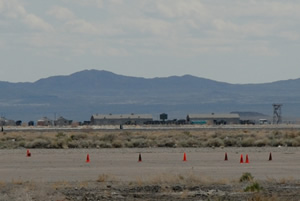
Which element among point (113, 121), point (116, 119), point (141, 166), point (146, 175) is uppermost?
point (116, 119)

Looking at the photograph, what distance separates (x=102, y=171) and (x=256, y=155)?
13023 mm

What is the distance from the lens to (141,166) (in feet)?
113

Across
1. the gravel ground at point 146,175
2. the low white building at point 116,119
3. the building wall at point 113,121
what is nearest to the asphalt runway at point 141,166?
the gravel ground at point 146,175

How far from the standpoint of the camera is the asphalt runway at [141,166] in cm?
2959

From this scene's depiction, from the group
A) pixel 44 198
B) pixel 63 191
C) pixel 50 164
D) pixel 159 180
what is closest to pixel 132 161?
pixel 50 164

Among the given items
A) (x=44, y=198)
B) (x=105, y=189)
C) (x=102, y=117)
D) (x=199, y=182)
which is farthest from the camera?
(x=102, y=117)

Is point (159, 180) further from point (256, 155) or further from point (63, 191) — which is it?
point (256, 155)

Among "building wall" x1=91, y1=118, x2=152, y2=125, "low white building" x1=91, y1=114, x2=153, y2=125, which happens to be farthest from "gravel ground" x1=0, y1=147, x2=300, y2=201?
"low white building" x1=91, y1=114, x2=153, y2=125

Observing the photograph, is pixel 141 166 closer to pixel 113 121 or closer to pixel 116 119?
pixel 113 121

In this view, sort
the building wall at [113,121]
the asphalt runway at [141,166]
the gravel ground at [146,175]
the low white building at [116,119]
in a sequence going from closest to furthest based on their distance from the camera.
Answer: the gravel ground at [146,175] < the asphalt runway at [141,166] < the building wall at [113,121] < the low white building at [116,119]

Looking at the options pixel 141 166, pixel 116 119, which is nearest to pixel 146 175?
pixel 141 166

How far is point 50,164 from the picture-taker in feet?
120

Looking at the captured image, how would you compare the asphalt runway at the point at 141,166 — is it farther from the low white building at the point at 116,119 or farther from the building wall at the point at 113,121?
the low white building at the point at 116,119

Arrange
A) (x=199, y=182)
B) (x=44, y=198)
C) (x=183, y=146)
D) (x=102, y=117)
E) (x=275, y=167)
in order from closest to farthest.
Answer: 1. (x=44, y=198)
2. (x=199, y=182)
3. (x=275, y=167)
4. (x=183, y=146)
5. (x=102, y=117)
